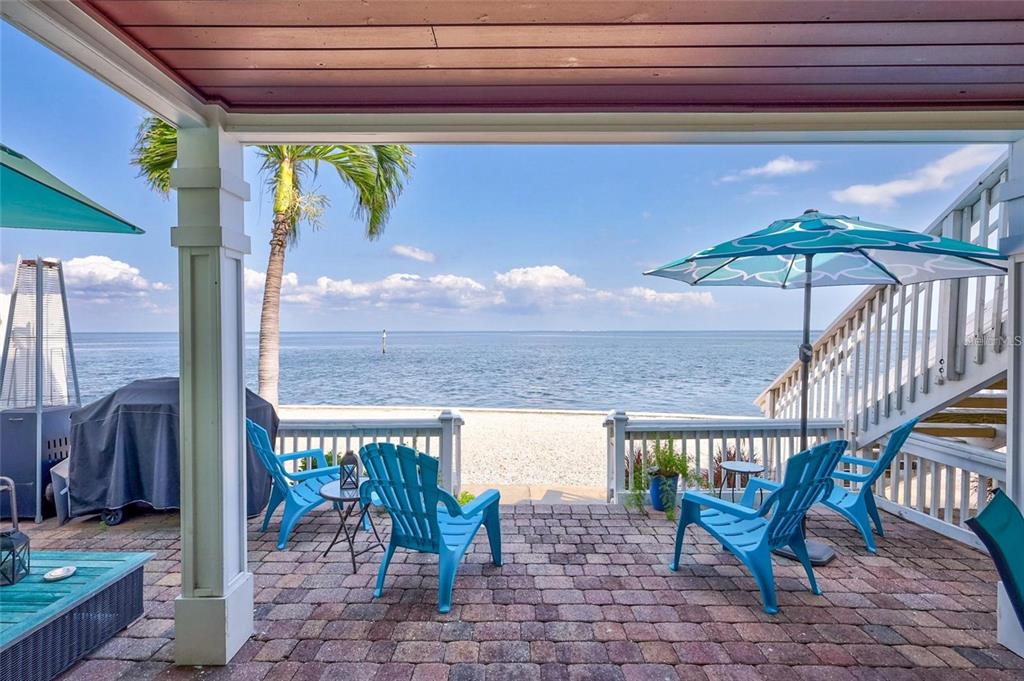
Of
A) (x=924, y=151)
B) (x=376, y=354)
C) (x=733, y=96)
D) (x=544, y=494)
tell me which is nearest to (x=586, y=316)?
(x=376, y=354)

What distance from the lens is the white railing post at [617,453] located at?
14.3 feet

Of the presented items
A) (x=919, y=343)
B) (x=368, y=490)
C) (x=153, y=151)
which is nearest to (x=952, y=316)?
(x=919, y=343)

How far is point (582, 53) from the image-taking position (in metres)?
1.80

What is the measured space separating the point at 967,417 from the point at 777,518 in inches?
125

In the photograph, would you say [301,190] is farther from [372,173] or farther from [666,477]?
[666,477]

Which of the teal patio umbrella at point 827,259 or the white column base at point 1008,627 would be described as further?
the teal patio umbrella at point 827,259

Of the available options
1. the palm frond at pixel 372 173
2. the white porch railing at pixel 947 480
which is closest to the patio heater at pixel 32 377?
the palm frond at pixel 372 173

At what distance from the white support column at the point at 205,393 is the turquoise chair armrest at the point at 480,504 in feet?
4.01

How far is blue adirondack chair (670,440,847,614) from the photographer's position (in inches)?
105

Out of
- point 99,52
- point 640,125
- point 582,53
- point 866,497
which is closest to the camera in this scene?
point 99,52

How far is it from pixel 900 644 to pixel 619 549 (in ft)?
5.21

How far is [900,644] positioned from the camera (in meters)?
2.38

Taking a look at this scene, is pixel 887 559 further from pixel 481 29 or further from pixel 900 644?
pixel 481 29

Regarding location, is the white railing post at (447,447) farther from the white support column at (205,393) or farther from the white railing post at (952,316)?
the white railing post at (952,316)
